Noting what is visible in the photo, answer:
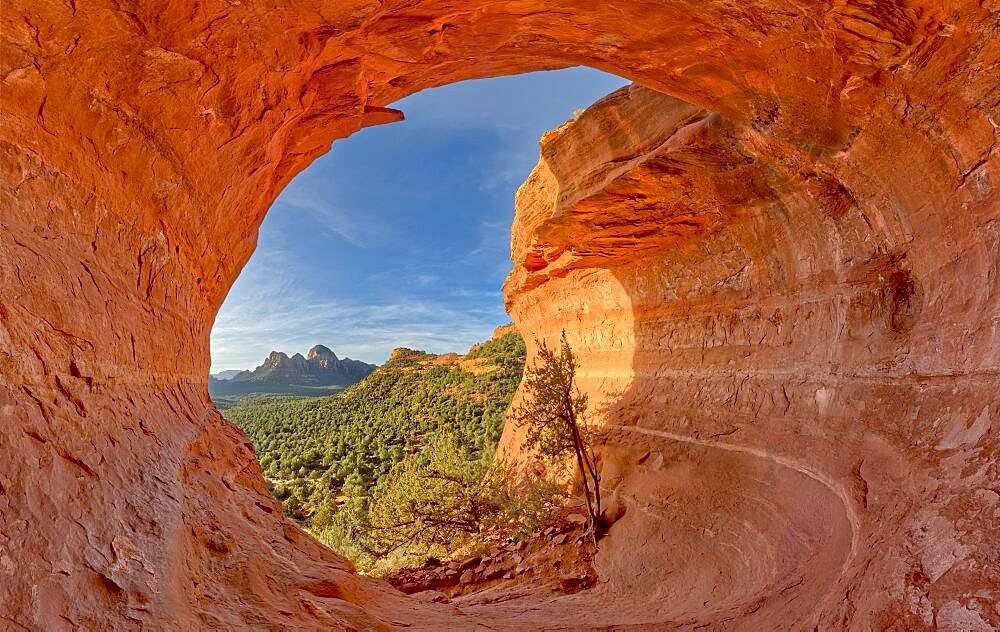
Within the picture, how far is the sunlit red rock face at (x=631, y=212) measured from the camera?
2527 mm

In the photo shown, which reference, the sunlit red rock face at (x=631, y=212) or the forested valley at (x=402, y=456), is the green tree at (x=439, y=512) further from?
the sunlit red rock face at (x=631, y=212)

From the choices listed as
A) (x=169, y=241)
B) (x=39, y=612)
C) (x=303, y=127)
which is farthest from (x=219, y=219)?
(x=39, y=612)

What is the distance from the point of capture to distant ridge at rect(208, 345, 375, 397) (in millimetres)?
115312

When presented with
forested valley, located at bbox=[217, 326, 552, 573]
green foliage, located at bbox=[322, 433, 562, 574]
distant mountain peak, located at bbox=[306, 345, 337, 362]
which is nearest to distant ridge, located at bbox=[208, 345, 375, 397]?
distant mountain peak, located at bbox=[306, 345, 337, 362]

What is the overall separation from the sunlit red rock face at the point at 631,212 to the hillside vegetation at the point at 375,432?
8.92 meters

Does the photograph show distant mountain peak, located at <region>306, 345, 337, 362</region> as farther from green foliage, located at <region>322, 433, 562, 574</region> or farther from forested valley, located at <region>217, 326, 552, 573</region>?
green foliage, located at <region>322, 433, 562, 574</region>

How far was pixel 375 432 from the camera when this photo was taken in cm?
3716

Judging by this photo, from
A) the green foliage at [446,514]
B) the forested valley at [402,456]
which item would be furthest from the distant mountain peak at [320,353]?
the green foliage at [446,514]

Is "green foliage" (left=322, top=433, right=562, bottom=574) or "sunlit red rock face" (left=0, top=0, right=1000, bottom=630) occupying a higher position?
"sunlit red rock face" (left=0, top=0, right=1000, bottom=630)

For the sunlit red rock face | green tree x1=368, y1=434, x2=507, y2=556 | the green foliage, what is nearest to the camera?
the sunlit red rock face

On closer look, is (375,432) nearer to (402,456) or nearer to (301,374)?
(402,456)

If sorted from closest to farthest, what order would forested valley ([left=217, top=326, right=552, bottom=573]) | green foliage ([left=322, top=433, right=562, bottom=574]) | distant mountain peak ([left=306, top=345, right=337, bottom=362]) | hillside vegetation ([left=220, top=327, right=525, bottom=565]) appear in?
green foliage ([left=322, top=433, right=562, bottom=574]), forested valley ([left=217, top=326, right=552, bottom=573]), hillside vegetation ([left=220, top=327, right=525, bottom=565]), distant mountain peak ([left=306, top=345, right=337, bottom=362])

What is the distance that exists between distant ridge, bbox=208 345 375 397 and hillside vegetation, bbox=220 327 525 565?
66.2 m

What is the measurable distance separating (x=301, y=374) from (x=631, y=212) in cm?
13340
